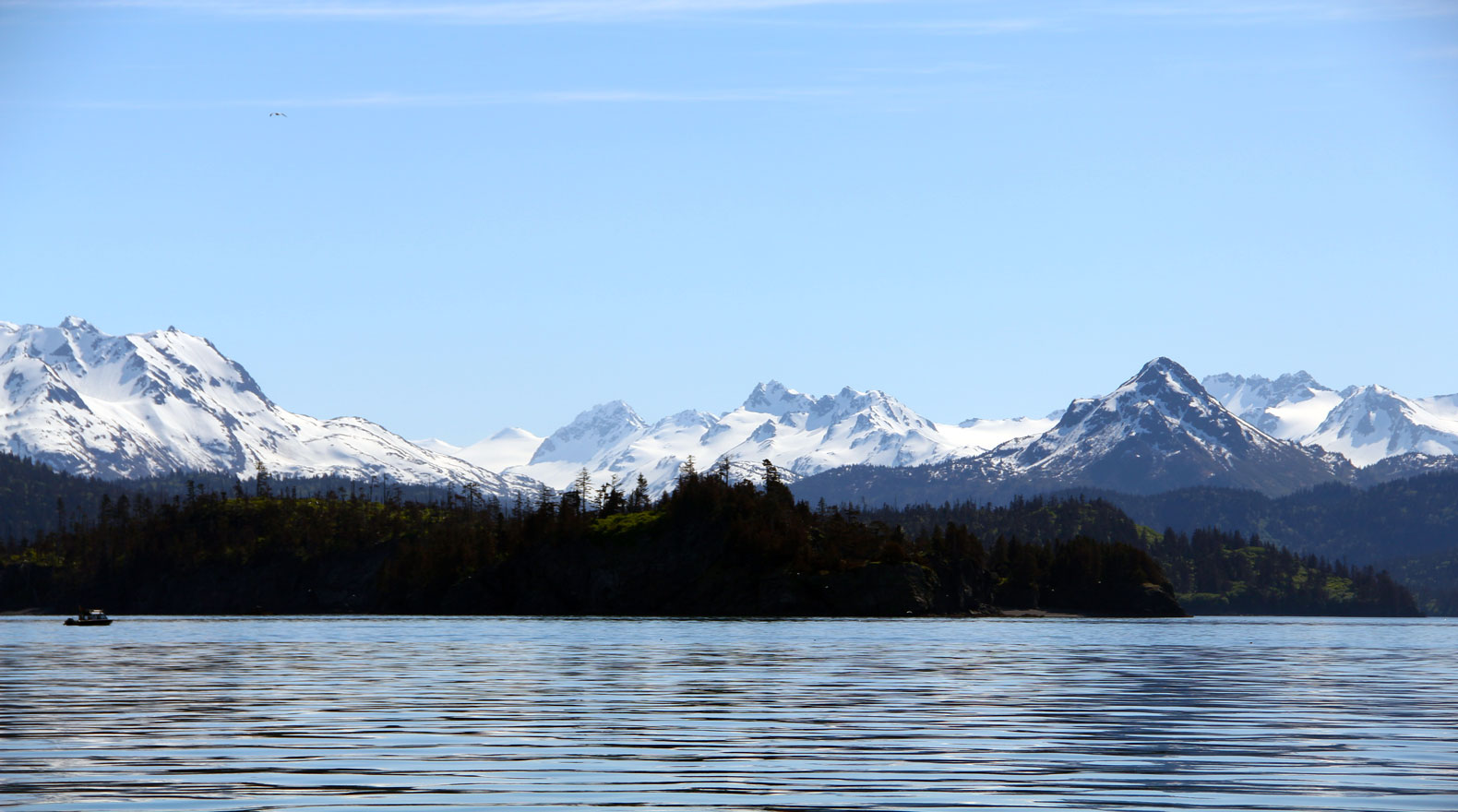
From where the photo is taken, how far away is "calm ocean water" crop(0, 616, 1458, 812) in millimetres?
35000

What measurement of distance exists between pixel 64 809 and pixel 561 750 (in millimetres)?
15950

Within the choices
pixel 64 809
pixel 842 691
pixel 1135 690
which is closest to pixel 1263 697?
pixel 1135 690

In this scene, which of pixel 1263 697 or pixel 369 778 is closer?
pixel 369 778

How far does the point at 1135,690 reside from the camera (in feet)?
250

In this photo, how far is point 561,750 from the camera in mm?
45062

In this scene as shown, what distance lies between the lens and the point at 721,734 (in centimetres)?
5056

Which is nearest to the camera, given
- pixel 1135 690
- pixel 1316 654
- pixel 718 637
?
pixel 1135 690

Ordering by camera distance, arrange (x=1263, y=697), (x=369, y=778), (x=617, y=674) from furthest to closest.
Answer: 1. (x=617, y=674)
2. (x=1263, y=697)
3. (x=369, y=778)

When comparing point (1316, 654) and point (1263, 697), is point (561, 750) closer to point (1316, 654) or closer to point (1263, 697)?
point (1263, 697)

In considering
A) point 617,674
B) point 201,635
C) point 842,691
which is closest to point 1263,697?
point 842,691

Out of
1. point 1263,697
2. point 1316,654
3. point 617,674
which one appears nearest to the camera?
point 1263,697

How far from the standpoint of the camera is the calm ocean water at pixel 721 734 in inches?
1378

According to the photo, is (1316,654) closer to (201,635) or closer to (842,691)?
(842,691)

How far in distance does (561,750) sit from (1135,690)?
4015 cm
